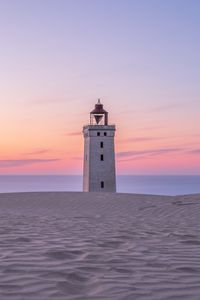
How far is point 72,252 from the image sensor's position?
5195 millimetres

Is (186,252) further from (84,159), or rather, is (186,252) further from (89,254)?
(84,159)

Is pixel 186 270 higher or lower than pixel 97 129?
lower

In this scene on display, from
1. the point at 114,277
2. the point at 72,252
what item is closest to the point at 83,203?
the point at 72,252

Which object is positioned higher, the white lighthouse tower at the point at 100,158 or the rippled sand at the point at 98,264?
the white lighthouse tower at the point at 100,158

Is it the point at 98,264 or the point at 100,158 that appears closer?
the point at 98,264

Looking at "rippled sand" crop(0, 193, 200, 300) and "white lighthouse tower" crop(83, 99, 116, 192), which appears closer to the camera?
"rippled sand" crop(0, 193, 200, 300)

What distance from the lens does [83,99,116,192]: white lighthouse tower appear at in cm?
4116

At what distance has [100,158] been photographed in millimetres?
41312

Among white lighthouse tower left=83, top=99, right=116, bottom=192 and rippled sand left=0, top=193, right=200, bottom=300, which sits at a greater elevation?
white lighthouse tower left=83, top=99, right=116, bottom=192

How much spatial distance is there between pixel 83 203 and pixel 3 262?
16.0m

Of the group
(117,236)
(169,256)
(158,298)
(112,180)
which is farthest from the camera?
(112,180)

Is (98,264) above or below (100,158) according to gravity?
below

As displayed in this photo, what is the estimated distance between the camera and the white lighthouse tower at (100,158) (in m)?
41.2

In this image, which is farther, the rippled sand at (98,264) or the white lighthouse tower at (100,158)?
the white lighthouse tower at (100,158)
